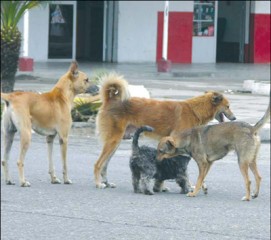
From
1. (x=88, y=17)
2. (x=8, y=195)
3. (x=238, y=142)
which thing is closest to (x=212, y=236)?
(x=238, y=142)

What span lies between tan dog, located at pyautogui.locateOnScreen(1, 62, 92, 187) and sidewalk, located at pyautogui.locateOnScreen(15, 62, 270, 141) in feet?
19.2

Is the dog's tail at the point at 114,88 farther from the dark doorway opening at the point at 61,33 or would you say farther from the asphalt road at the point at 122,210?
the dark doorway opening at the point at 61,33

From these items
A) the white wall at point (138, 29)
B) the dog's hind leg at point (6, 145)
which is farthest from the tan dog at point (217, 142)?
the white wall at point (138, 29)

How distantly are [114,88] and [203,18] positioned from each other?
26323mm

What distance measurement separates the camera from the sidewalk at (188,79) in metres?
22.6

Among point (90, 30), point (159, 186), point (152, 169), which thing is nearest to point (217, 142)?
point (152, 169)

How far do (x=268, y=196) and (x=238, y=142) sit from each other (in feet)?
8.24

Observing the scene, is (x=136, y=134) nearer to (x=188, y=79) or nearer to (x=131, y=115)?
(x=131, y=115)

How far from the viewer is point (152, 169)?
1123 centimetres

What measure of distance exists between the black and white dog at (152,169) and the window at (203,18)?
25.4 meters

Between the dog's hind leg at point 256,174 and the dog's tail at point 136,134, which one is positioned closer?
the dog's hind leg at point 256,174

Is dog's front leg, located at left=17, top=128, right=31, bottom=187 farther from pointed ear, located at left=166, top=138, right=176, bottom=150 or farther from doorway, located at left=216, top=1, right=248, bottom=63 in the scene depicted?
doorway, located at left=216, top=1, right=248, bottom=63

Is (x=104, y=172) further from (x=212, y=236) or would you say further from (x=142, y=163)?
(x=212, y=236)

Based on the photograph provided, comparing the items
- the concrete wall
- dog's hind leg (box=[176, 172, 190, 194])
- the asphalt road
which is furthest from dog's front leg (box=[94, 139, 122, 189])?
the concrete wall
